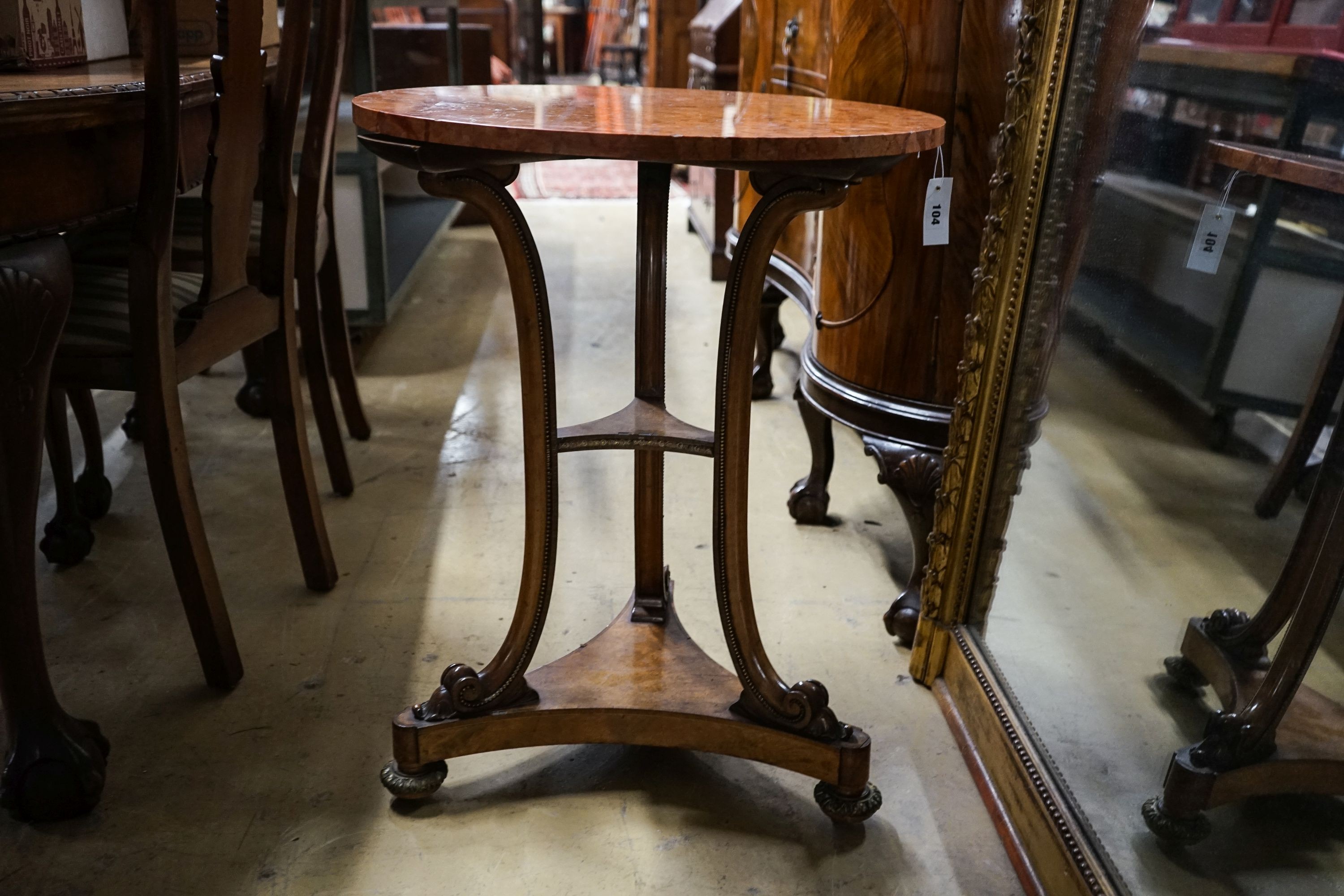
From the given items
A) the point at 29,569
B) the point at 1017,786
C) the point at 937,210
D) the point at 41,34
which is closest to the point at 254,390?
the point at 41,34

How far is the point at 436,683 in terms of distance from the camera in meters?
1.56

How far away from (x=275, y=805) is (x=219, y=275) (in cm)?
77

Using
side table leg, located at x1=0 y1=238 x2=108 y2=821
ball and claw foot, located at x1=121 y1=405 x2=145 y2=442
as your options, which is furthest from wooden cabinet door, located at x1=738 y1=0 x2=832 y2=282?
ball and claw foot, located at x1=121 y1=405 x2=145 y2=442

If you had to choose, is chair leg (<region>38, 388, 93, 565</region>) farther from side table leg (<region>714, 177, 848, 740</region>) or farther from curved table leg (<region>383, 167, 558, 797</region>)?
side table leg (<region>714, 177, 848, 740</region>)

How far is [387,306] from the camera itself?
2.91 m

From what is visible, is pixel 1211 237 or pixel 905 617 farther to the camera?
pixel 905 617

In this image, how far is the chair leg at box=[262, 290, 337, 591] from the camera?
1724mm

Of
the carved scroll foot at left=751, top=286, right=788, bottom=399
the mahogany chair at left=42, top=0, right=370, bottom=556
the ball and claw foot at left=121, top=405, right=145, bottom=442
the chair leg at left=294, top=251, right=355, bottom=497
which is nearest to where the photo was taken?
the mahogany chair at left=42, top=0, right=370, bottom=556

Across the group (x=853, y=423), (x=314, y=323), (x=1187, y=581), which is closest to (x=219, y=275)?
(x=314, y=323)

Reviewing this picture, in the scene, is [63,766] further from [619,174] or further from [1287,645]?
[619,174]

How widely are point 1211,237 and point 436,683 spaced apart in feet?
4.01

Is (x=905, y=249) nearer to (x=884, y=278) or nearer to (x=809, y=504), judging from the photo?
(x=884, y=278)

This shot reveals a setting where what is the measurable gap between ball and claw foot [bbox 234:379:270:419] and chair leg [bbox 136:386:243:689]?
1065 mm

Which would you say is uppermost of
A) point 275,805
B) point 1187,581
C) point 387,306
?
point 1187,581
